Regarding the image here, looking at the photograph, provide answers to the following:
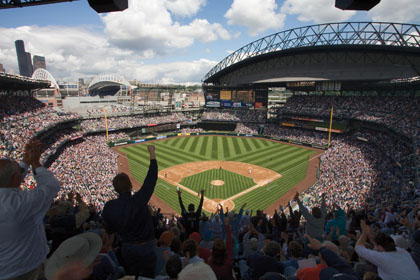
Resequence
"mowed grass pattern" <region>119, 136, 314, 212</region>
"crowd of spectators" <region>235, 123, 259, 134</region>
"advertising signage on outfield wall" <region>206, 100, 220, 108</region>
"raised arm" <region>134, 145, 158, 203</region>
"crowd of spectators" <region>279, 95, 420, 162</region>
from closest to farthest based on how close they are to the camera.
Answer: "raised arm" <region>134, 145, 158, 203</region> → "mowed grass pattern" <region>119, 136, 314, 212</region> → "crowd of spectators" <region>279, 95, 420, 162</region> → "crowd of spectators" <region>235, 123, 259, 134</region> → "advertising signage on outfield wall" <region>206, 100, 220, 108</region>

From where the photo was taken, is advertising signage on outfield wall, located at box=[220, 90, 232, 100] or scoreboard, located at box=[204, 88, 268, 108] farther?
advertising signage on outfield wall, located at box=[220, 90, 232, 100]

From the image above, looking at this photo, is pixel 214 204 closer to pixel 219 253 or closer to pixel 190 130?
pixel 219 253

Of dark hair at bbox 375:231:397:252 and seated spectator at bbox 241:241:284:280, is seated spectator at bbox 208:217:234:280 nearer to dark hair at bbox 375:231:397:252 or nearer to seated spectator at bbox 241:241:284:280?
seated spectator at bbox 241:241:284:280

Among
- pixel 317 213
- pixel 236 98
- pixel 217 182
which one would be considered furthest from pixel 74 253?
pixel 236 98

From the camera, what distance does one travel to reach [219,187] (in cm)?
2769

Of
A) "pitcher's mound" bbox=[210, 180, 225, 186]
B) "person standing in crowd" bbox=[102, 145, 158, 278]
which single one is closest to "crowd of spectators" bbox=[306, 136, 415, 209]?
"pitcher's mound" bbox=[210, 180, 225, 186]

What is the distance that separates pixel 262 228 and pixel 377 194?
1726 centimetres

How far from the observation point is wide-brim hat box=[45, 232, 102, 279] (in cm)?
197

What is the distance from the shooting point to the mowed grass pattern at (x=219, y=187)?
2623 cm

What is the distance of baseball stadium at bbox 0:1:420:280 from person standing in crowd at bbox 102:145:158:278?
0.8 inches

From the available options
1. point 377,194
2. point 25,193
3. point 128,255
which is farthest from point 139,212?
point 377,194

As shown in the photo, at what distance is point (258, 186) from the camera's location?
91.8ft

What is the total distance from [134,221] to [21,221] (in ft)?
4.07

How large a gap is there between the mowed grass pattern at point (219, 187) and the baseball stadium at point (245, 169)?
0.89 ft
